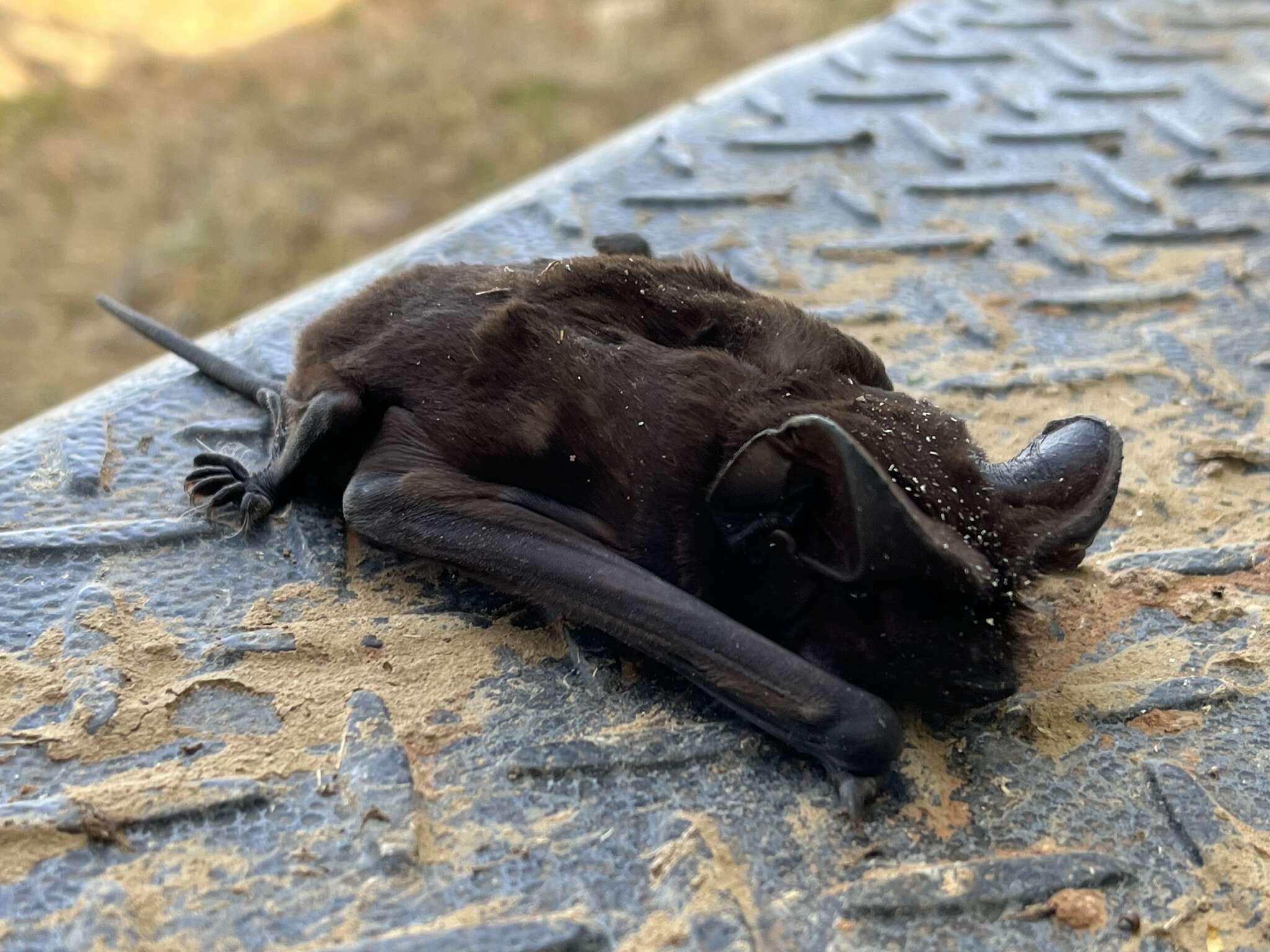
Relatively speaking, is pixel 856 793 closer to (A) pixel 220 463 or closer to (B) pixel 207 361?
(A) pixel 220 463

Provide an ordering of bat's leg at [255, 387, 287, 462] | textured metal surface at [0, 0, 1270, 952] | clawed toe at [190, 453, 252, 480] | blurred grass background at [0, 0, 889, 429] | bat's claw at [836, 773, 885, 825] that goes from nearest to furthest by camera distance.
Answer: textured metal surface at [0, 0, 1270, 952], bat's claw at [836, 773, 885, 825], clawed toe at [190, 453, 252, 480], bat's leg at [255, 387, 287, 462], blurred grass background at [0, 0, 889, 429]

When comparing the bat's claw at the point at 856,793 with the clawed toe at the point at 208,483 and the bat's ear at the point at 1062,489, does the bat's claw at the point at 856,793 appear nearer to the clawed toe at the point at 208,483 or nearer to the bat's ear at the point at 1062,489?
the bat's ear at the point at 1062,489

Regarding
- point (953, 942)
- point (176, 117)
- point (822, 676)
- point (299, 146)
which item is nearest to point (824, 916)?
point (953, 942)

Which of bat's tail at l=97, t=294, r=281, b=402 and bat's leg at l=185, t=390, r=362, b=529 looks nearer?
bat's leg at l=185, t=390, r=362, b=529

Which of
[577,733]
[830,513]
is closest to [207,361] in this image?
[577,733]

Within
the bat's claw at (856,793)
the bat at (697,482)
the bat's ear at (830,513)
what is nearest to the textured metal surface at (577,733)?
the bat's claw at (856,793)

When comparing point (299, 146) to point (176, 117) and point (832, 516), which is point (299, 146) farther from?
point (832, 516)

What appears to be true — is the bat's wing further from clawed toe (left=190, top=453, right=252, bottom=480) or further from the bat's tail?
the bat's tail

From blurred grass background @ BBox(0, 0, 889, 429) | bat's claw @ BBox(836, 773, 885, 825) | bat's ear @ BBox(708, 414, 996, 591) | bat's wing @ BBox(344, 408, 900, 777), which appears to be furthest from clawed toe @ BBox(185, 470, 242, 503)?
blurred grass background @ BBox(0, 0, 889, 429)
